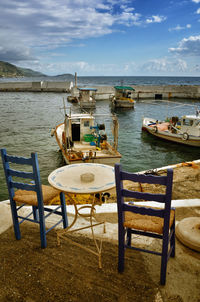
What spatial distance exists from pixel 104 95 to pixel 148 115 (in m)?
19.1

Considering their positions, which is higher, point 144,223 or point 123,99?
point 123,99

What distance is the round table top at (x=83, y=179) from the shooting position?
2785mm

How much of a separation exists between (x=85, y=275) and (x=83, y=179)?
3.92ft

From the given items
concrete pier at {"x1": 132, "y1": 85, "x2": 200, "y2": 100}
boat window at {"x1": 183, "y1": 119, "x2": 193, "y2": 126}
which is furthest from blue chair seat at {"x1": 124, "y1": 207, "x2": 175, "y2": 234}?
concrete pier at {"x1": 132, "y1": 85, "x2": 200, "y2": 100}

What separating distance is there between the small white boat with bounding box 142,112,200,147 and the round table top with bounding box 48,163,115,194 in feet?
53.2

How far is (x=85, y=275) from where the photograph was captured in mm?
2797

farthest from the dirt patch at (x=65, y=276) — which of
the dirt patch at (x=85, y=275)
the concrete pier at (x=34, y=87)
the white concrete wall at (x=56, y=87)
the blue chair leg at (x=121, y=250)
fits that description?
the white concrete wall at (x=56, y=87)

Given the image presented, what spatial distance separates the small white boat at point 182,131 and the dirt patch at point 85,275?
16.4 m

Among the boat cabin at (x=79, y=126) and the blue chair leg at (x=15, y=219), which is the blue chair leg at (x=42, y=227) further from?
the boat cabin at (x=79, y=126)

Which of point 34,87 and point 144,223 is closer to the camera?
point 144,223

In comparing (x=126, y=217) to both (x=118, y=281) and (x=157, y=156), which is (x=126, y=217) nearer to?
A: (x=118, y=281)

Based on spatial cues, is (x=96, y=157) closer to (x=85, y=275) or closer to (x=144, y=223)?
(x=85, y=275)

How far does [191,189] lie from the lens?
7.11 m

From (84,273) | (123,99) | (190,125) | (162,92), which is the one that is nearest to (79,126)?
(190,125)
